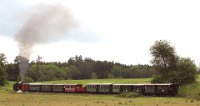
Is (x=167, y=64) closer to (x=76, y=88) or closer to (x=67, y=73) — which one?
(x=76, y=88)

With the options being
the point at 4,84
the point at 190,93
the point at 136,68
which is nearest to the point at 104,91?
the point at 190,93

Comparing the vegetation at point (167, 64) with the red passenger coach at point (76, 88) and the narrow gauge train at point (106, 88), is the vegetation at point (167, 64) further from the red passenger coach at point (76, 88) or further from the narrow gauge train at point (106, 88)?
the red passenger coach at point (76, 88)

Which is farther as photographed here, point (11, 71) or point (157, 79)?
point (11, 71)

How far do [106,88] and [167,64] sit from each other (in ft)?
44.8

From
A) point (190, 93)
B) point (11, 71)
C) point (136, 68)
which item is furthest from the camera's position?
point (136, 68)

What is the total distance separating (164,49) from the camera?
8319 centimetres

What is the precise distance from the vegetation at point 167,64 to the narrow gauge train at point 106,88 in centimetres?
745

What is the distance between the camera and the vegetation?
76375 millimetres

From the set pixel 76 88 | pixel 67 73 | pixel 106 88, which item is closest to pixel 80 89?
pixel 76 88

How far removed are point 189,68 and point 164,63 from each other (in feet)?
28.1

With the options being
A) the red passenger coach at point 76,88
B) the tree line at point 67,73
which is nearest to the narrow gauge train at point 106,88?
the red passenger coach at point 76,88

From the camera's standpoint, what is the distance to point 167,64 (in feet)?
272

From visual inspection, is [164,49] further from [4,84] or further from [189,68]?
[4,84]

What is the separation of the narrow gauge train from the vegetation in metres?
7.45
